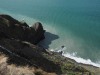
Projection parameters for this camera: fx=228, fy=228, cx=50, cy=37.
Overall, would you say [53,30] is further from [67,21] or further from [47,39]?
[67,21]

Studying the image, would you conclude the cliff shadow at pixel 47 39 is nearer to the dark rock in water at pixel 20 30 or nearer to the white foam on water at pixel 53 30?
the dark rock in water at pixel 20 30

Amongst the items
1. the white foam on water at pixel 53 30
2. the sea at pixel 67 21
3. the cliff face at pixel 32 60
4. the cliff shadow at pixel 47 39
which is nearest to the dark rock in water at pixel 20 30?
the cliff shadow at pixel 47 39

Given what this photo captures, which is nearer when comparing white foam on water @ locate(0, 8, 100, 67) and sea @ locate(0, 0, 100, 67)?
white foam on water @ locate(0, 8, 100, 67)

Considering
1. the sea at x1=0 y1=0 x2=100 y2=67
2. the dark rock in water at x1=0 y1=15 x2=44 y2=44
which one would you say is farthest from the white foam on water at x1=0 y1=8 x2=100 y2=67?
the dark rock in water at x1=0 y1=15 x2=44 y2=44

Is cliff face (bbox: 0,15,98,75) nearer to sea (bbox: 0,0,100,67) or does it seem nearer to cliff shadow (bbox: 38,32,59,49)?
sea (bbox: 0,0,100,67)

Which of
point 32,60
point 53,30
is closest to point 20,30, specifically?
point 53,30

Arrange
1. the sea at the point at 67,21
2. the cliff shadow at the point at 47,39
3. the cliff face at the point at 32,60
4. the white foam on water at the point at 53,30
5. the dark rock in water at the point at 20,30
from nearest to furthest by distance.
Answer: the cliff face at the point at 32,60, the dark rock in water at the point at 20,30, the white foam on water at the point at 53,30, the sea at the point at 67,21, the cliff shadow at the point at 47,39

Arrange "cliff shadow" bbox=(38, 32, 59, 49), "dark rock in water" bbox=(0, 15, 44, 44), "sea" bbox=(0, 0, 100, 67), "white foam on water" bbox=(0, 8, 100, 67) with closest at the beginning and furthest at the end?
1. "dark rock in water" bbox=(0, 15, 44, 44)
2. "white foam on water" bbox=(0, 8, 100, 67)
3. "sea" bbox=(0, 0, 100, 67)
4. "cliff shadow" bbox=(38, 32, 59, 49)
